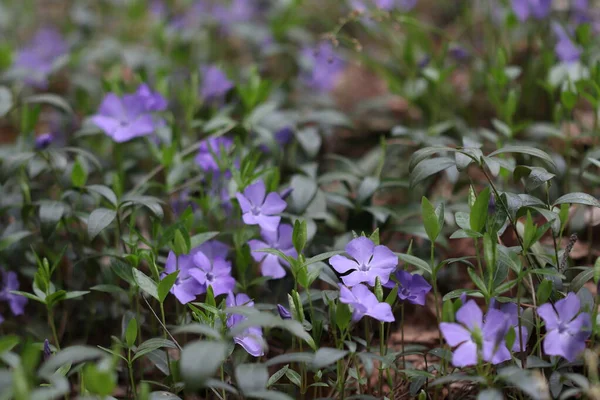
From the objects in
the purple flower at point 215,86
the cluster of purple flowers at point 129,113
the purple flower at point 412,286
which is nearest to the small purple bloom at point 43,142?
the cluster of purple flowers at point 129,113

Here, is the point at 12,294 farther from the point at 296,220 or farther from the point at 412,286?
the point at 412,286

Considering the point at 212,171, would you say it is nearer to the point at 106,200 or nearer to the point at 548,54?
the point at 106,200

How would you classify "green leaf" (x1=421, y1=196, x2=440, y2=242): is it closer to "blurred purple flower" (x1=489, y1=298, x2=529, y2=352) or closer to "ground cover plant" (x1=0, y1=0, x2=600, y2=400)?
"ground cover plant" (x1=0, y1=0, x2=600, y2=400)

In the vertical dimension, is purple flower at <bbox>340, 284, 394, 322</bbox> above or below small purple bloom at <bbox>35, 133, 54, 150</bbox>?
below

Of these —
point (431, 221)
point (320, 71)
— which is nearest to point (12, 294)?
point (431, 221)

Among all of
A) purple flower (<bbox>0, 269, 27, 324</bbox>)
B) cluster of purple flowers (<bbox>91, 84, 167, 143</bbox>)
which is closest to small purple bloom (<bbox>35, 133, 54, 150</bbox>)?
cluster of purple flowers (<bbox>91, 84, 167, 143</bbox>)

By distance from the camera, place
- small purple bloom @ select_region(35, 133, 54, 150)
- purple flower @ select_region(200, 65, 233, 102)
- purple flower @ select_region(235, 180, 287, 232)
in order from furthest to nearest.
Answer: purple flower @ select_region(200, 65, 233, 102) < small purple bloom @ select_region(35, 133, 54, 150) < purple flower @ select_region(235, 180, 287, 232)

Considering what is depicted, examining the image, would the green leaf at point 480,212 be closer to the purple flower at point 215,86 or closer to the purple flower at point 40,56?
the purple flower at point 215,86
